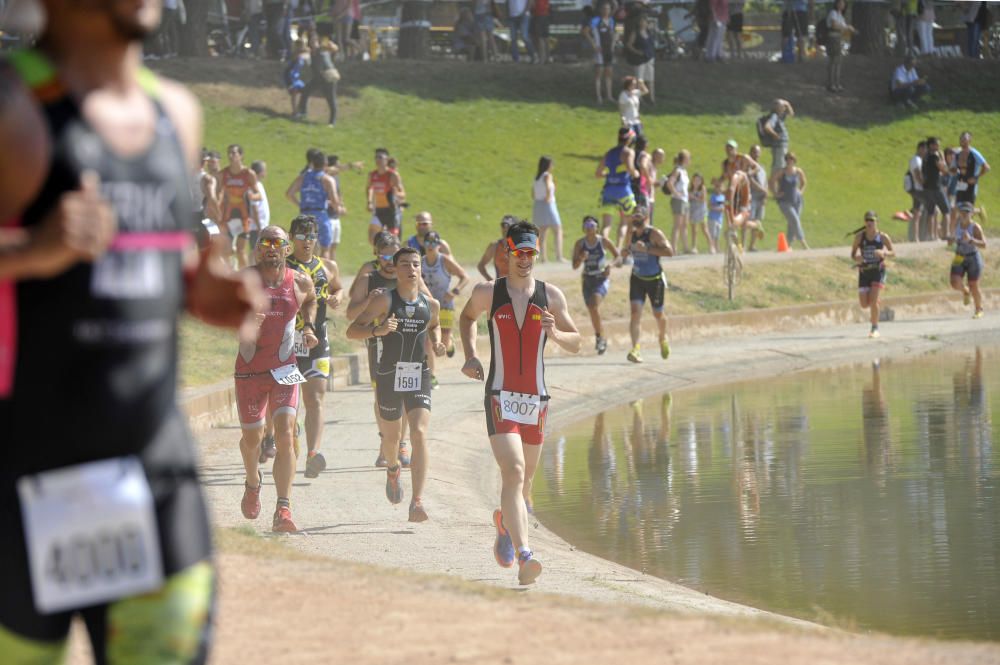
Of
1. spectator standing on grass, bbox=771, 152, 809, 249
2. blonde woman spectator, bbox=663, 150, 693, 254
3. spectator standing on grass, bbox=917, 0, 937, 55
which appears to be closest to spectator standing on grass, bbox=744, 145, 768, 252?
spectator standing on grass, bbox=771, 152, 809, 249

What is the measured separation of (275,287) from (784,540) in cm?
408

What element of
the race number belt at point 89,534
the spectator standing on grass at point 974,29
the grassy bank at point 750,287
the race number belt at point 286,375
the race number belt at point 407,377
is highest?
the spectator standing on grass at point 974,29

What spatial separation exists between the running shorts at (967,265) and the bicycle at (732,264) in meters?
3.41

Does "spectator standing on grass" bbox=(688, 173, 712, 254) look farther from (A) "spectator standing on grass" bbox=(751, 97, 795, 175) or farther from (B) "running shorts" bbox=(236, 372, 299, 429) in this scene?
(B) "running shorts" bbox=(236, 372, 299, 429)

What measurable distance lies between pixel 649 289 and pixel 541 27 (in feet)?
72.4

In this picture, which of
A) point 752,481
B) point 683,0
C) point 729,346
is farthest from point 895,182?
point 752,481

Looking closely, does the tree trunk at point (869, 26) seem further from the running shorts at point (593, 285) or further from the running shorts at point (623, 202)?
the running shorts at point (593, 285)

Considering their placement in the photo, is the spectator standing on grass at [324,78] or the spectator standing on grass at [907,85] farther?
the spectator standing on grass at [907,85]

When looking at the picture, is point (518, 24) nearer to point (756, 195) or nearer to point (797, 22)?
point (797, 22)

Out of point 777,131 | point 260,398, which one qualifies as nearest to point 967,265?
point 777,131

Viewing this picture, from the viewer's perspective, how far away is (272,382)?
1206 centimetres

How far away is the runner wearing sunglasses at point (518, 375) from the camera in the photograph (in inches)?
412

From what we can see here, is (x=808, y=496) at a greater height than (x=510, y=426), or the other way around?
(x=510, y=426)

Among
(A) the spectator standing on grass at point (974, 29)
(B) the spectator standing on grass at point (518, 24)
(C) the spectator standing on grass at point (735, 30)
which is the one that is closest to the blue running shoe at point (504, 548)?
(B) the spectator standing on grass at point (518, 24)
